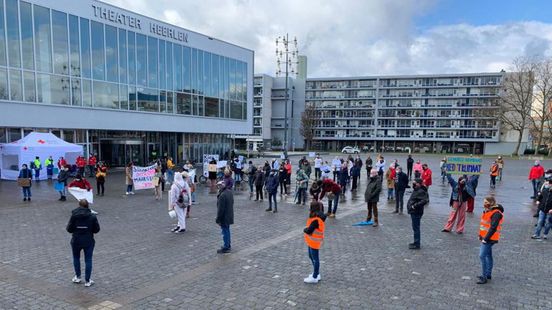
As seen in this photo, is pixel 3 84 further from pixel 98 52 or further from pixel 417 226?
pixel 417 226

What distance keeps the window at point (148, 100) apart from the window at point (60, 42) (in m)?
6.94

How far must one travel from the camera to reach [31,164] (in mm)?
23656

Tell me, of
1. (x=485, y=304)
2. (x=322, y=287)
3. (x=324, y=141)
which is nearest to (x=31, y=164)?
(x=322, y=287)

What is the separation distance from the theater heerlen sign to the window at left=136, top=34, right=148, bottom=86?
1.14 metres

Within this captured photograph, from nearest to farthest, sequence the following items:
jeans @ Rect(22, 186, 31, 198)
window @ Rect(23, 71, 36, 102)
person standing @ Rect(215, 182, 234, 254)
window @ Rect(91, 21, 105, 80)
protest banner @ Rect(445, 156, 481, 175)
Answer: person standing @ Rect(215, 182, 234, 254), protest banner @ Rect(445, 156, 481, 175), jeans @ Rect(22, 186, 31, 198), window @ Rect(23, 71, 36, 102), window @ Rect(91, 21, 105, 80)

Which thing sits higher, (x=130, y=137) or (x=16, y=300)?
(x=130, y=137)

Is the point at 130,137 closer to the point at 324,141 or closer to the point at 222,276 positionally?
the point at 222,276

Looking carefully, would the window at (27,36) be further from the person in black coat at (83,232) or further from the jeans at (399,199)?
the jeans at (399,199)

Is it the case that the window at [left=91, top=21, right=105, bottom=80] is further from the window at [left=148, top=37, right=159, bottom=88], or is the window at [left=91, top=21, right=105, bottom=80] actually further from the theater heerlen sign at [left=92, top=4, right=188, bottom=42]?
the window at [left=148, top=37, right=159, bottom=88]

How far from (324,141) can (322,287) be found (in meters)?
95.9

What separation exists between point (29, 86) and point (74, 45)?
480cm

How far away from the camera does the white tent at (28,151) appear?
77.7ft

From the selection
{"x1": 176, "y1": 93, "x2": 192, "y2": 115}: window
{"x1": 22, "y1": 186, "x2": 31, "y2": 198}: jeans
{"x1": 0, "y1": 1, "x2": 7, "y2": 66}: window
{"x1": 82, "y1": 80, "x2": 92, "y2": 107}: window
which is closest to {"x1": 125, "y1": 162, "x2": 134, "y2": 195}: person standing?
{"x1": 22, "y1": 186, "x2": 31, "y2": 198}: jeans

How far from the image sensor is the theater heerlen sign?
101 ft
